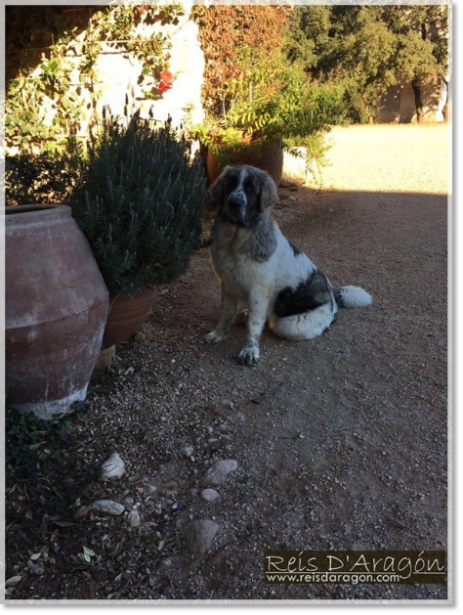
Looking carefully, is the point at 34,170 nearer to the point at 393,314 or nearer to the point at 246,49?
the point at 393,314

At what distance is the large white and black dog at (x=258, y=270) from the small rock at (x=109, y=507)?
153cm

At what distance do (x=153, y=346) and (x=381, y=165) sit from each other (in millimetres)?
8922

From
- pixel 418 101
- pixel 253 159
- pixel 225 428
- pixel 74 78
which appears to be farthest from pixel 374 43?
pixel 225 428

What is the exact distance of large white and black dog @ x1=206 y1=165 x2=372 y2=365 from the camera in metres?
3.49

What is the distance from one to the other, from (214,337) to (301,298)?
0.79 meters

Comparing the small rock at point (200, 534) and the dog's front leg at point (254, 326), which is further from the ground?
the dog's front leg at point (254, 326)

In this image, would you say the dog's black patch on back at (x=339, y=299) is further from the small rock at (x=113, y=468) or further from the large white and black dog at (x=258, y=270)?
the small rock at (x=113, y=468)

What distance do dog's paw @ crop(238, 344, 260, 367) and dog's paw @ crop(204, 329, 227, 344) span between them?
0.35 m

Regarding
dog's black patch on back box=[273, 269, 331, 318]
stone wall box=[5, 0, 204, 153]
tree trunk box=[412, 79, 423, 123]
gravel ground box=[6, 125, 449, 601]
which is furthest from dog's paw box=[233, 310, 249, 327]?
tree trunk box=[412, 79, 423, 123]

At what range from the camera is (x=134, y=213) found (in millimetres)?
2918

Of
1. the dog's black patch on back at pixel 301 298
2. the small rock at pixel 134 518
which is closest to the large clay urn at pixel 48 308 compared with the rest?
the small rock at pixel 134 518

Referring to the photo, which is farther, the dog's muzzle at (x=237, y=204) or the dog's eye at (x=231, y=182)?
the dog's eye at (x=231, y=182)

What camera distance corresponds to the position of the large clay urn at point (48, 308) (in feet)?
7.98

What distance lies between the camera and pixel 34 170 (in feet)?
10.6
